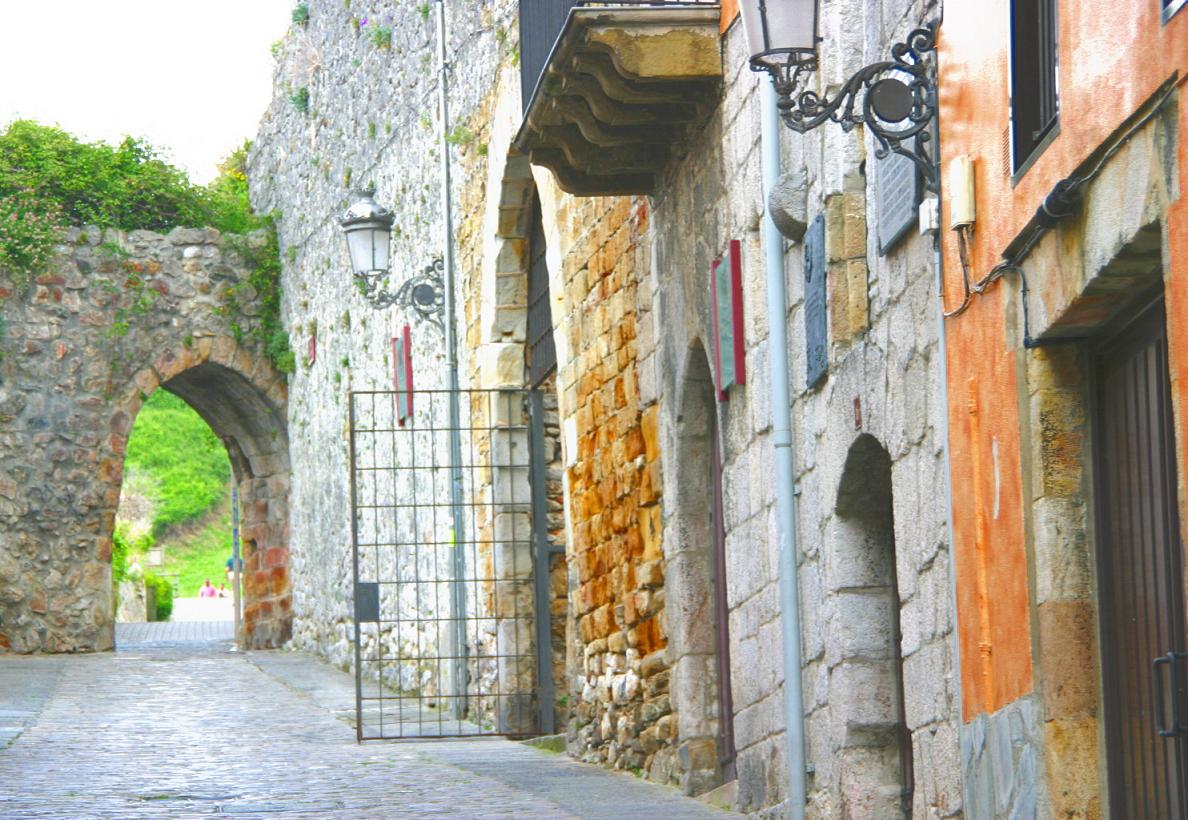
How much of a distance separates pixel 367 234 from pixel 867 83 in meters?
6.82

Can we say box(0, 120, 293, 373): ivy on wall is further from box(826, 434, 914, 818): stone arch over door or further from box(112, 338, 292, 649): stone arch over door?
box(826, 434, 914, 818): stone arch over door

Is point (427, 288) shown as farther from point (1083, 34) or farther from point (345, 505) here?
point (1083, 34)

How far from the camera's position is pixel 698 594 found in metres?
9.22

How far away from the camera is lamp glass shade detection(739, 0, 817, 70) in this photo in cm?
598

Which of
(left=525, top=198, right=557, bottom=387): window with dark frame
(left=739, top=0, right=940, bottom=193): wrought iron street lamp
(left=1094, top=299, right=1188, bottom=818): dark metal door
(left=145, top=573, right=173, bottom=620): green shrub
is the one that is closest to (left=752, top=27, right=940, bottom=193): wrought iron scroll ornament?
(left=739, top=0, right=940, bottom=193): wrought iron street lamp

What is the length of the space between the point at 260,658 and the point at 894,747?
13.0 metres

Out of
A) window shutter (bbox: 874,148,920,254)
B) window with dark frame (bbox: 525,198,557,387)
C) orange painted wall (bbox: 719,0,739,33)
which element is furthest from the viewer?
window with dark frame (bbox: 525,198,557,387)

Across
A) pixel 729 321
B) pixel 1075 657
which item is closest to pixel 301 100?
pixel 729 321

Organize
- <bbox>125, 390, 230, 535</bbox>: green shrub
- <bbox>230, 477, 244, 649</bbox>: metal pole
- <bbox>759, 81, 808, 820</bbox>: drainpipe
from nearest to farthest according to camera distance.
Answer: <bbox>759, 81, 808, 820</bbox>: drainpipe, <bbox>230, 477, 244, 649</bbox>: metal pole, <bbox>125, 390, 230, 535</bbox>: green shrub

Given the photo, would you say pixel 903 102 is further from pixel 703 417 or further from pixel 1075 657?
pixel 703 417

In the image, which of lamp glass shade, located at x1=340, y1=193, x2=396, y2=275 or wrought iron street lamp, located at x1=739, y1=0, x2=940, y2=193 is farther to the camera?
lamp glass shade, located at x1=340, y1=193, x2=396, y2=275

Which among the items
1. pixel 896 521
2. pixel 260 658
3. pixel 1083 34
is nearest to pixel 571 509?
pixel 896 521

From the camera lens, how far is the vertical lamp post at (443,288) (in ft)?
41.8

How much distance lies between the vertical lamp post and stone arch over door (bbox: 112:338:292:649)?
6.14 meters
